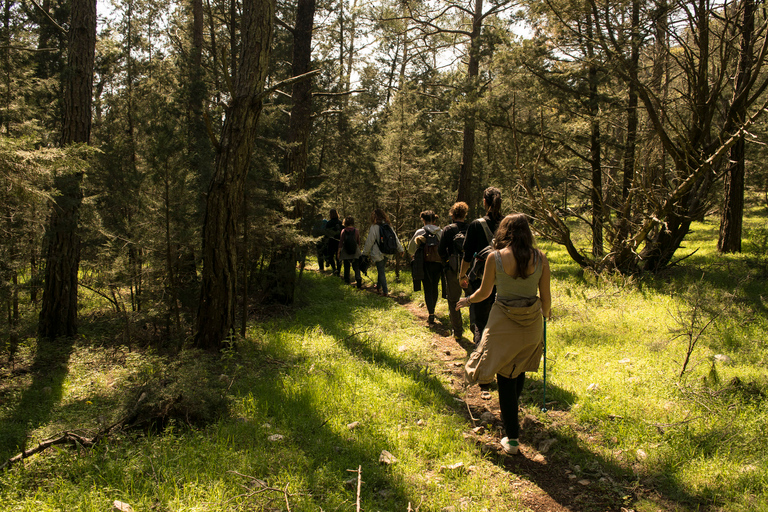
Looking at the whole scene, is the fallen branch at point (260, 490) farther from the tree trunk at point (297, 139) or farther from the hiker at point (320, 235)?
the hiker at point (320, 235)

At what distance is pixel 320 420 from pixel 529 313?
2356 millimetres

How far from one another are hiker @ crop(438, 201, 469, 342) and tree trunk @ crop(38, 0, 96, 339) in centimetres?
631

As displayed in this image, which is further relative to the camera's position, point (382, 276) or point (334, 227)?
point (334, 227)

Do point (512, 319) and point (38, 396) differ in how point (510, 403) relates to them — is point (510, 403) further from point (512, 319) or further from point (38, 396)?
point (38, 396)

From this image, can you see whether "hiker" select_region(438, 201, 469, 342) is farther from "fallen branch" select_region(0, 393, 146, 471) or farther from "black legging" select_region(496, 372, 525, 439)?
"fallen branch" select_region(0, 393, 146, 471)

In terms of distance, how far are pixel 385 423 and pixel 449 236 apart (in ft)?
10.6

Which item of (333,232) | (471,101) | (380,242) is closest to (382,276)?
(380,242)

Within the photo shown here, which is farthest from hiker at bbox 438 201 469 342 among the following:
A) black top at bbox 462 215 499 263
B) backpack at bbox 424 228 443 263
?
black top at bbox 462 215 499 263

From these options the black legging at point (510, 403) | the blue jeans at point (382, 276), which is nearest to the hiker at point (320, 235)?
the blue jeans at point (382, 276)

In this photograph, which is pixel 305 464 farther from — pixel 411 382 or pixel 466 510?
pixel 411 382

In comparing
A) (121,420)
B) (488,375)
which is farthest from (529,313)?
(121,420)

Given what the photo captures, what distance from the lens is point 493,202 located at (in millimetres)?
5473

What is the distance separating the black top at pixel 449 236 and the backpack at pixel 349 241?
4.92m

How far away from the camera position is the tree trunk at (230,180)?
6.00 meters
